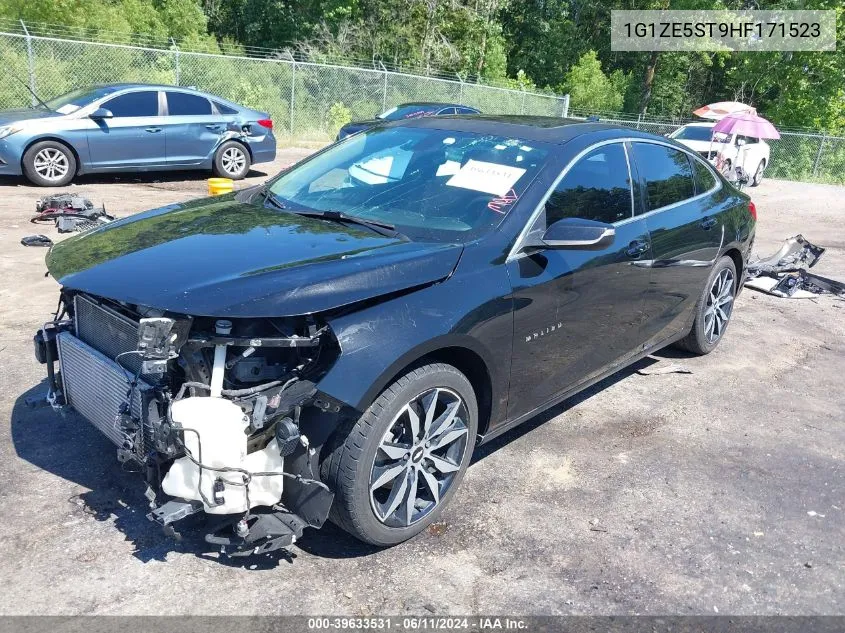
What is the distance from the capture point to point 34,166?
1077cm

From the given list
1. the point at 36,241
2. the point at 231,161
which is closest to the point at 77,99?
the point at 231,161

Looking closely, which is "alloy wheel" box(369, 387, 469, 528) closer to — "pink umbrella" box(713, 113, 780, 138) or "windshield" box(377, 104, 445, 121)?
"windshield" box(377, 104, 445, 121)

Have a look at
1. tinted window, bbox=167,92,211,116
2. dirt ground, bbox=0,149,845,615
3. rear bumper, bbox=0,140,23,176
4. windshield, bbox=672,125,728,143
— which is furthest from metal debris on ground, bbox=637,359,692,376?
windshield, bbox=672,125,728,143

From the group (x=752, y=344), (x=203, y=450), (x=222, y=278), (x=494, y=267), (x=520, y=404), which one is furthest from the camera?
(x=752, y=344)

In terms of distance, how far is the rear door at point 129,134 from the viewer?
11.3 metres

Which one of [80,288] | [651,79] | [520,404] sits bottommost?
[520,404]

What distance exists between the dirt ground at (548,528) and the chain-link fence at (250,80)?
1213 cm

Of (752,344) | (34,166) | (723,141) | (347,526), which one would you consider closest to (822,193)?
(723,141)

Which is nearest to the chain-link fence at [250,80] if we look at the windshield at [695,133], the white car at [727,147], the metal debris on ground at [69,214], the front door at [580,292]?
the windshield at [695,133]

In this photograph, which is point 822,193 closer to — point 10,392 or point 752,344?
point 752,344

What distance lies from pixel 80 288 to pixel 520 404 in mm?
2117

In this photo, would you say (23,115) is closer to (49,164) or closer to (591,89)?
(49,164)

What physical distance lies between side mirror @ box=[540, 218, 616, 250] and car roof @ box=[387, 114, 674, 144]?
25.6 inches

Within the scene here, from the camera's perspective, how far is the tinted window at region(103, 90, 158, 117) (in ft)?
37.6
